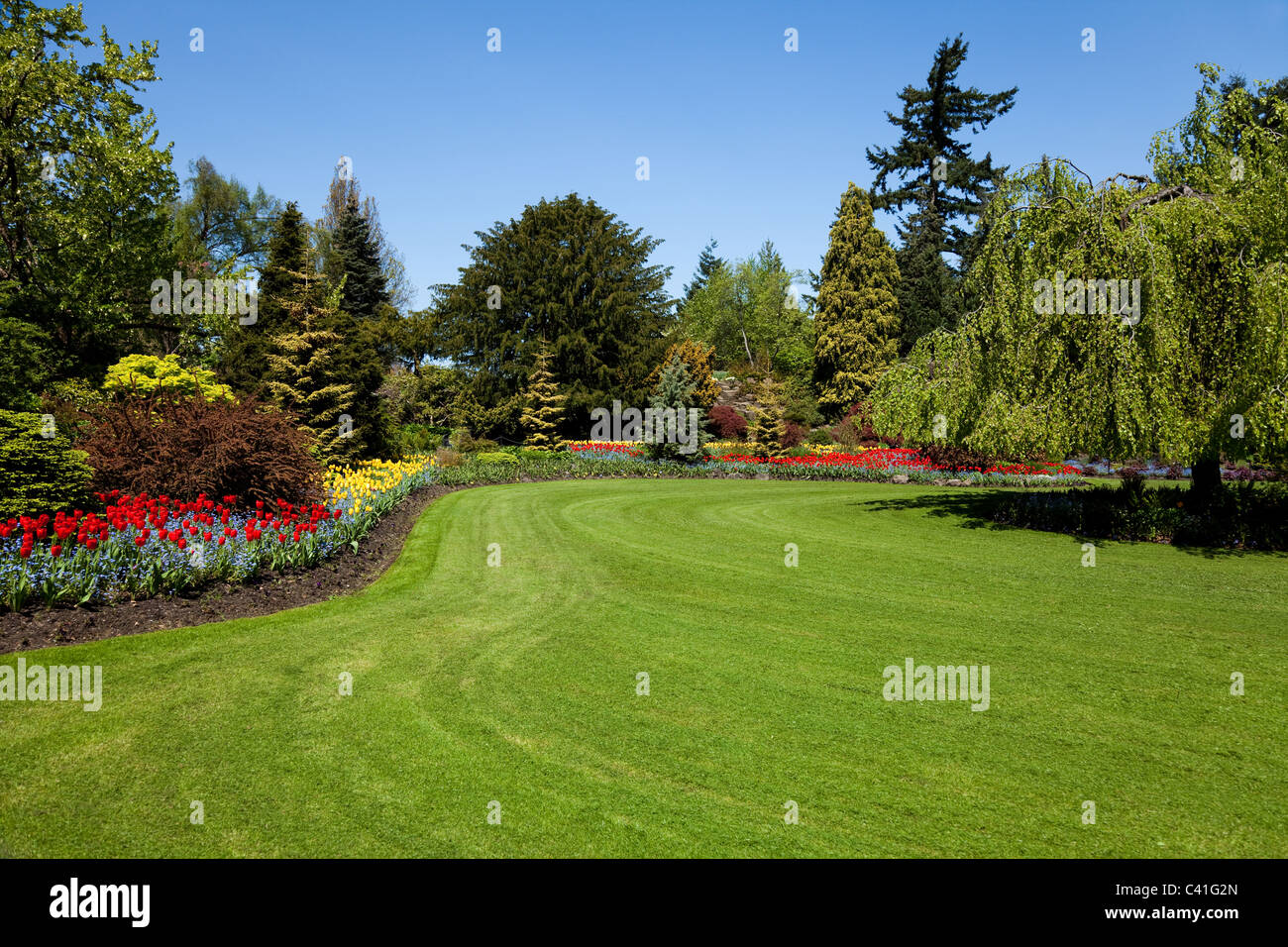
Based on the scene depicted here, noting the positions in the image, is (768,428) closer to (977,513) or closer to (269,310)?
(977,513)

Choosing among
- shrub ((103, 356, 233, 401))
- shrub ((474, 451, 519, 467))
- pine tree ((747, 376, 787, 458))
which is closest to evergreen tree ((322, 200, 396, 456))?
shrub ((474, 451, 519, 467))

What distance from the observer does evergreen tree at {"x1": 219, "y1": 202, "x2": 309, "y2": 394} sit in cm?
→ 2461

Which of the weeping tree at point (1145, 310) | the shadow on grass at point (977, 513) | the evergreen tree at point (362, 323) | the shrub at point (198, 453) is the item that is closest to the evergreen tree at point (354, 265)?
the evergreen tree at point (362, 323)

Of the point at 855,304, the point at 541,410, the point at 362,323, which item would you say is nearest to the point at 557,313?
Result: the point at 541,410

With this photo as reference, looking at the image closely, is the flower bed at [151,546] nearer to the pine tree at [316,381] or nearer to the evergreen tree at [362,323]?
the pine tree at [316,381]

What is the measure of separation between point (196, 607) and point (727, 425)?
35716 mm

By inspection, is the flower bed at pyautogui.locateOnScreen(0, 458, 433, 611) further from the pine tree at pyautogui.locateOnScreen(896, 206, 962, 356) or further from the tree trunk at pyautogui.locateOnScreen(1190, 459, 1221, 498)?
the pine tree at pyautogui.locateOnScreen(896, 206, 962, 356)

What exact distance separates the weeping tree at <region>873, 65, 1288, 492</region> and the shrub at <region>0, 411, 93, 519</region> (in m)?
14.0

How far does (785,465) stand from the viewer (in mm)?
27438

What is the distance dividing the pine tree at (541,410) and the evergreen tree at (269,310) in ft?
34.0
